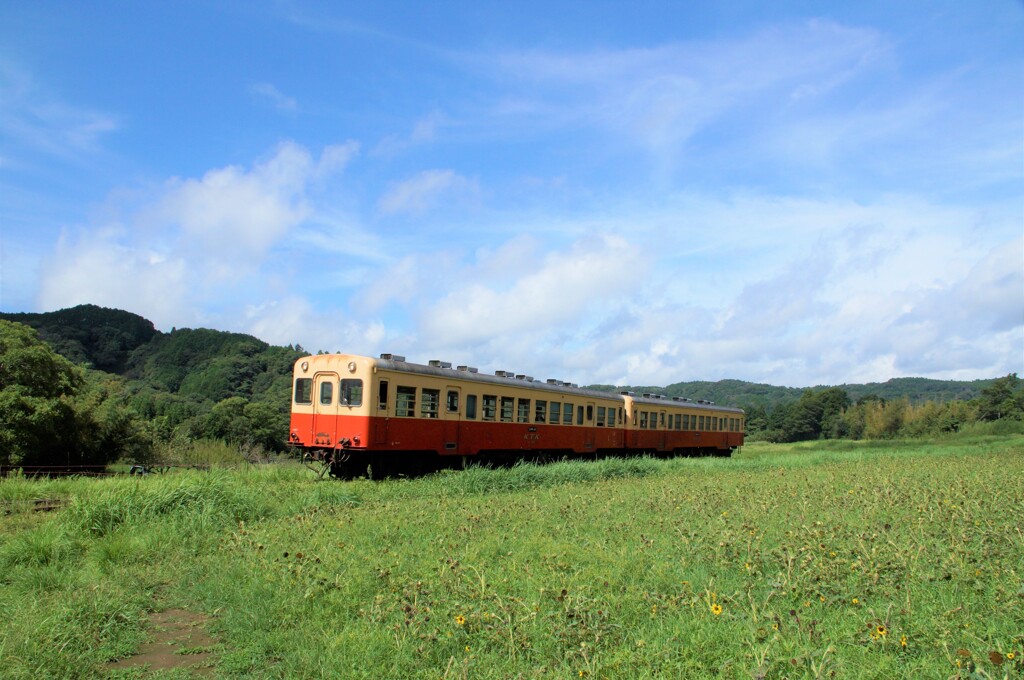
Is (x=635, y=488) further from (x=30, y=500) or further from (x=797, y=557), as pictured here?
(x=30, y=500)

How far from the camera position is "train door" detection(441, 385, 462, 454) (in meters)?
17.4

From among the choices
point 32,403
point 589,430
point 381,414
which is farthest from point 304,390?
point 32,403

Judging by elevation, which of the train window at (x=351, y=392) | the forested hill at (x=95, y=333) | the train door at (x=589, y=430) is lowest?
the train door at (x=589, y=430)

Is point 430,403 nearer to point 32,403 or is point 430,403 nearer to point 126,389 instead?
point 32,403

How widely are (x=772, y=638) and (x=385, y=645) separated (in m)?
2.51

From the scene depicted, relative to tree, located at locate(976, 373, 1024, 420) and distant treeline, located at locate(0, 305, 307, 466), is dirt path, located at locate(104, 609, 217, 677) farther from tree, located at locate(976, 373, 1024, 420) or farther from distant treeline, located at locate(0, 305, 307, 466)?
tree, located at locate(976, 373, 1024, 420)

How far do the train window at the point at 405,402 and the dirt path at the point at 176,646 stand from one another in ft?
32.4

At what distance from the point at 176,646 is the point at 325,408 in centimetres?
1110

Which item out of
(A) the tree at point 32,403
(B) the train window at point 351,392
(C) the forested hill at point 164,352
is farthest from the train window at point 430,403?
(C) the forested hill at point 164,352

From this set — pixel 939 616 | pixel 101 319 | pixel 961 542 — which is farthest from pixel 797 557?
pixel 101 319

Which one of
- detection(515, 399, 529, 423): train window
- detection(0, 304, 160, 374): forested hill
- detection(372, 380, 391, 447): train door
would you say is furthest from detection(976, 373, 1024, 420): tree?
detection(0, 304, 160, 374): forested hill

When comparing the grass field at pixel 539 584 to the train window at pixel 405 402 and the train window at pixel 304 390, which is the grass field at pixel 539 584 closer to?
the train window at pixel 405 402

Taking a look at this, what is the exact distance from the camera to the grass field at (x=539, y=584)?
4.37 metres

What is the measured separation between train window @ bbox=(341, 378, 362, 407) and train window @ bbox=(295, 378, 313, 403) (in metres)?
1.33
